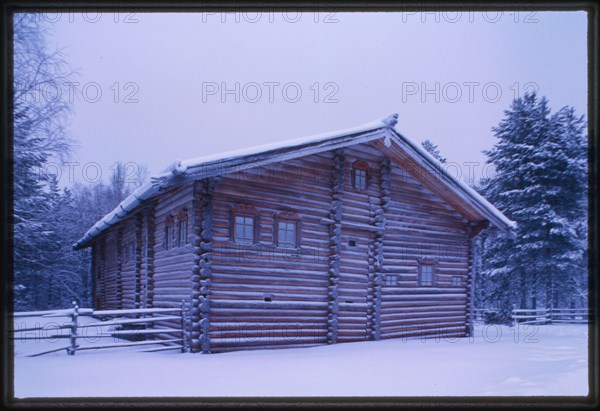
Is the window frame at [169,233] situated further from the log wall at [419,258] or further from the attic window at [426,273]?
the attic window at [426,273]

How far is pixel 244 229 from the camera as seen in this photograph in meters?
12.4

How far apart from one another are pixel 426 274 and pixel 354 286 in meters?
3.54

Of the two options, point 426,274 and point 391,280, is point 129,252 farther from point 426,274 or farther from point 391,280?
point 426,274

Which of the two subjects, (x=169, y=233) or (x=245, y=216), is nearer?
(x=245, y=216)

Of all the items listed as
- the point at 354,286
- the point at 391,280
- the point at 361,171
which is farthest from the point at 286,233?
the point at 391,280

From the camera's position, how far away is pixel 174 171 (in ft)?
33.5

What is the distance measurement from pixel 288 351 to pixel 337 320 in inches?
99.4

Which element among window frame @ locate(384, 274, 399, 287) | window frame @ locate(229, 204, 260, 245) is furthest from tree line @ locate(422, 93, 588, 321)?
window frame @ locate(229, 204, 260, 245)

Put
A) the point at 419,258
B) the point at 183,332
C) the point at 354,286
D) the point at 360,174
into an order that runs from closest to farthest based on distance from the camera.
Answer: the point at 183,332, the point at 354,286, the point at 360,174, the point at 419,258

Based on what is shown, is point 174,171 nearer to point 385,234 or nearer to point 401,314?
point 385,234

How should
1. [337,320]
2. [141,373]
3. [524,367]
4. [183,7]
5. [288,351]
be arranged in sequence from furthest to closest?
[337,320] → [288,351] → [524,367] → [141,373] → [183,7]

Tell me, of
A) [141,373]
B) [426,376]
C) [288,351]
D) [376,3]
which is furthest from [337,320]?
[376,3]

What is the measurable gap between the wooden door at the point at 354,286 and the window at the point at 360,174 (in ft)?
4.95

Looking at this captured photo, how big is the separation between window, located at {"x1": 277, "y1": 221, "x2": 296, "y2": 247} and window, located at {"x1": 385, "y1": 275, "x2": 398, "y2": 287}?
421 cm
